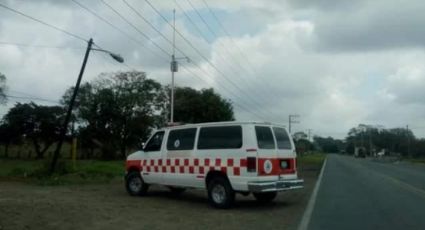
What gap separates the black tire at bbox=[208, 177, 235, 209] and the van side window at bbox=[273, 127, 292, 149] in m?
1.68

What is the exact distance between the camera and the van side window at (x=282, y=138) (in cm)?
1546

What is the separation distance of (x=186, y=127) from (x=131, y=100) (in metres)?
67.6

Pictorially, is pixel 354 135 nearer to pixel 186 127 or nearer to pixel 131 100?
pixel 131 100

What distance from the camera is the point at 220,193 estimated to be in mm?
15055

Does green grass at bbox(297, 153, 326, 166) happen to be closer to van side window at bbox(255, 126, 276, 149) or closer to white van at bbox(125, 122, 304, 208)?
white van at bbox(125, 122, 304, 208)

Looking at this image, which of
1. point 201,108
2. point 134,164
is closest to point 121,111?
point 201,108

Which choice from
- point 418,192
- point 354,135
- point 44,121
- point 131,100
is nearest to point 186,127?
point 418,192

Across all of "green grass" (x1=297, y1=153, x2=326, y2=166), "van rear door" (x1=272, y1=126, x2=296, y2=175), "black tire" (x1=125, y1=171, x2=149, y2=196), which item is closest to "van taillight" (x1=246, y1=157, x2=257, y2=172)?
"van rear door" (x1=272, y1=126, x2=296, y2=175)

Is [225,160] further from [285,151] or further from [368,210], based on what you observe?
[368,210]

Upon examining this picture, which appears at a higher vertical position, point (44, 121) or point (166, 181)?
point (44, 121)

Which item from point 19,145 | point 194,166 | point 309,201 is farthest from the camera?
point 19,145

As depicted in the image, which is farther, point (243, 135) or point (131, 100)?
point (131, 100)

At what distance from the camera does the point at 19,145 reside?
89.4 meters

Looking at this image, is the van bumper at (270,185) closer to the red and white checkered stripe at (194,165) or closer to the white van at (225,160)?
the white van at (225,160)
